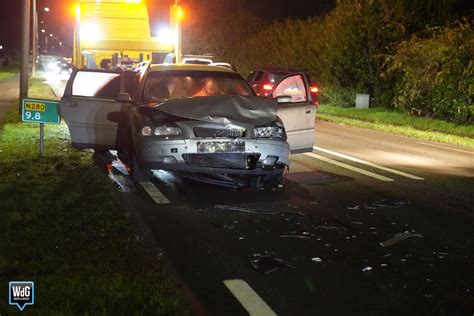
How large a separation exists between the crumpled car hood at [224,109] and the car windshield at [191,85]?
99 centimetres

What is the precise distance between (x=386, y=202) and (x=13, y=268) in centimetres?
493

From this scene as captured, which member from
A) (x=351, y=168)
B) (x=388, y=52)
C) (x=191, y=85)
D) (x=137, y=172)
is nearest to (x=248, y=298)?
(x=137, y=172)

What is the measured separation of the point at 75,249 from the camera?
5.86 m

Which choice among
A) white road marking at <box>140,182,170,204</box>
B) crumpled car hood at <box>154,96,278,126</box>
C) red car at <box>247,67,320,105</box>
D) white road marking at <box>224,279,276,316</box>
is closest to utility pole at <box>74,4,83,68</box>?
red car at <box>247,67,320,105</box>

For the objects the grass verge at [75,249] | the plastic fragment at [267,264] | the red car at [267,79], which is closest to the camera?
the grass verge at [75,249]

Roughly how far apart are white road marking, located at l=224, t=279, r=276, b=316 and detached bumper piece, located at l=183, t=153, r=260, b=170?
3.34 metres

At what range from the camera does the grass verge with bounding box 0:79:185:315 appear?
4.64m

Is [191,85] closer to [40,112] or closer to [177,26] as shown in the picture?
[40,112]

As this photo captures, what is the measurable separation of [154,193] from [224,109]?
4.78 ft

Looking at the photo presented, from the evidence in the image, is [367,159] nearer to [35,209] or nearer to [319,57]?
[35,209]

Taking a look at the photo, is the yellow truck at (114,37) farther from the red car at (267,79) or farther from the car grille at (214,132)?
the car grille at (214,132)

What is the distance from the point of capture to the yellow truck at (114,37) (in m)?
20.1

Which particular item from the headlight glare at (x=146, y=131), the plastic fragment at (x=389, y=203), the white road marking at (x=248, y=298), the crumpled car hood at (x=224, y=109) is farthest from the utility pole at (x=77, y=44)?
the white road marking at (x=248, y=298)

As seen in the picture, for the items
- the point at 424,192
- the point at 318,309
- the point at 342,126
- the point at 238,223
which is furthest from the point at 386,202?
the point at 342,126
